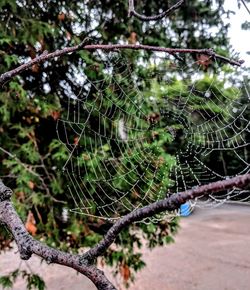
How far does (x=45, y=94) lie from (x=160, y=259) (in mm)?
3213

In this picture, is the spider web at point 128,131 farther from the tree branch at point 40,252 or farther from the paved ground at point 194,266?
the paved ground at point 194,266

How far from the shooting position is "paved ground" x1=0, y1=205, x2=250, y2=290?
3.78m

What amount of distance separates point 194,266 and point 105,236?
14.4 feet

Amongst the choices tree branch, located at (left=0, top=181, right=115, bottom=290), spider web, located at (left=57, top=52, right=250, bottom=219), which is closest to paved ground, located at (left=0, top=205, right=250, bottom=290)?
spider web, located at (left=57, top=52, right=250, bottom=219)

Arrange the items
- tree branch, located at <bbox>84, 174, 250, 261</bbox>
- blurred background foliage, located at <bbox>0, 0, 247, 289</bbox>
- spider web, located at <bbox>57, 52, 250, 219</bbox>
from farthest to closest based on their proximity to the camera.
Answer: blurred background foliage, located at <bbox>0, 0, 247, 289</bbox>
spider web, located at <bbox>57, 52, 250, 219</bbox>
tree branch, located at <bbox>84, 174, 250, 261</bbox>

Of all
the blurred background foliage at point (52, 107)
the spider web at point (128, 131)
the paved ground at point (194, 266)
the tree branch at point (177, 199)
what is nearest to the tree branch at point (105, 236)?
the tree branch at point (177, 199)

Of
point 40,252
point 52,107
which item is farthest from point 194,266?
point 40,252

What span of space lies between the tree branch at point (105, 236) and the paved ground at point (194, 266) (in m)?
3.17

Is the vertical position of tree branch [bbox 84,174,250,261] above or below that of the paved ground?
above

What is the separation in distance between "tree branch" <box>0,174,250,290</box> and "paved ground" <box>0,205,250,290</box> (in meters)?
3.17

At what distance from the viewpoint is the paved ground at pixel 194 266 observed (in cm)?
378

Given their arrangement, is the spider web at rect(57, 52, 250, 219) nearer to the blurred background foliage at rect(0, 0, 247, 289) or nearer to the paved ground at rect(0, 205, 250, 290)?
the blurred background foliage at rect(0, 0, 247, 289)

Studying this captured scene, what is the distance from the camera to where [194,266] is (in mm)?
4344

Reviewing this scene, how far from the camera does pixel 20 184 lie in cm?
205
